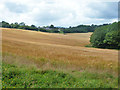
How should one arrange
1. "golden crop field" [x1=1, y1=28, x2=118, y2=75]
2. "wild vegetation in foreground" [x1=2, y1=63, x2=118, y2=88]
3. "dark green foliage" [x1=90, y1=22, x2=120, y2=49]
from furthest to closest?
1. "dark green foliage" [x1=90, y1=22, x2=120, y2=49]
2. "golden crop field" [x1=1, y1=28, x2=118, y2=75]
3. "wild vegetation in foreground" [x1=2, y1=63, x2=118, y2=88]

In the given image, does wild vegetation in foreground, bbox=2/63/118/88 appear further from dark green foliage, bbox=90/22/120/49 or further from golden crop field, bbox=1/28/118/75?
dark green foliage, bbox=90/22/120/49

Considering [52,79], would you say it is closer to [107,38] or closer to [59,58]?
[59,58]

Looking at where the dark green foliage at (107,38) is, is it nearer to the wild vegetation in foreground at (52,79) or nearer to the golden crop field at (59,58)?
the golden crop field at (59,58)

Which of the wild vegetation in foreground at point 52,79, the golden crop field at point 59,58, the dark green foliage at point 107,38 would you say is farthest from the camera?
the dark green foliage at point 107,38

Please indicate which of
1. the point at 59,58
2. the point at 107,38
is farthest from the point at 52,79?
the point at 107,38

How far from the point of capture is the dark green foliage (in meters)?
49.8

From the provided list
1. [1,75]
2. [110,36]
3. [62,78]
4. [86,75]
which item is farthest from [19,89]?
[110,36]

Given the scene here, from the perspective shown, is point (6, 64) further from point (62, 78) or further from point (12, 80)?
point (62, 78)

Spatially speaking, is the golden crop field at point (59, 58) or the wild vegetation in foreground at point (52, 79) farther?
the golden crop field at point (59, 58)

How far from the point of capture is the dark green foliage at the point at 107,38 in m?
49.8

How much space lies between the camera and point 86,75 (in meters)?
7.55

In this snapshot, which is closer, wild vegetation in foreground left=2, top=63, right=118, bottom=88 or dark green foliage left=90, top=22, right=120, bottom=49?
wild vegetation in foreground left=2, top=63, right=118, bottom=88

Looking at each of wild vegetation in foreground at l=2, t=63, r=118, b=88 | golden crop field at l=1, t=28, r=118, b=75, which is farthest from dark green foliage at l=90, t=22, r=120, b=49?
wild vegetation in foreground at l=2, t=63, r=118, b=88

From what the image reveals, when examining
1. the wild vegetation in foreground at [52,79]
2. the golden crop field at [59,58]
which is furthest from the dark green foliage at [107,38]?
the wild vegetation in foreground at [52,79]
